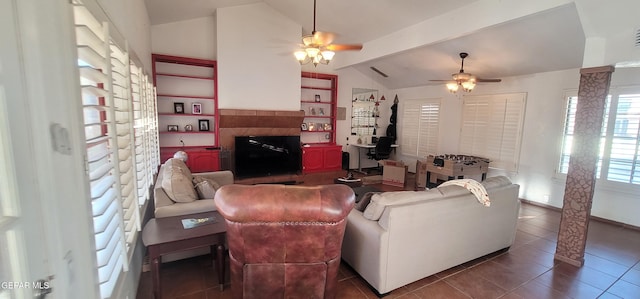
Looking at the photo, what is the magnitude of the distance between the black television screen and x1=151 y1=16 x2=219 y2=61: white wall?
1.97 m

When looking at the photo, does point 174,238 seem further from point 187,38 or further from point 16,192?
point 187,38

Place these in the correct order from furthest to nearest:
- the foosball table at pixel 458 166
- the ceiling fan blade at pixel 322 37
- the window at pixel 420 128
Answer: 1. the window at pixel 420 128
2. the foosball table at pixel 458 166
3. the ceiling fan blade at pixel 322 37

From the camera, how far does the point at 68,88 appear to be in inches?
39.5

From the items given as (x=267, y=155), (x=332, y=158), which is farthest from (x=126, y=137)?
(x=332, y=158)

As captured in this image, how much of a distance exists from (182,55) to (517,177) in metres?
7.35

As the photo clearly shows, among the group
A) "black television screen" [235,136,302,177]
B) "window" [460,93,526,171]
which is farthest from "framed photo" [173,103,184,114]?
"window" [460,93,526,171]

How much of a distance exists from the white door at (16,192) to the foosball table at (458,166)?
5620 millimetres

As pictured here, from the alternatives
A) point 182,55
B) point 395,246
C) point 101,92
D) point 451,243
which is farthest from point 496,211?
point 182,55

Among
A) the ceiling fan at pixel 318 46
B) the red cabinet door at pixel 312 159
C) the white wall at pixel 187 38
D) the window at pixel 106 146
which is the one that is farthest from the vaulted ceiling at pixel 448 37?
the window at pixel 106 146

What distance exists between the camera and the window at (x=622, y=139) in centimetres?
413

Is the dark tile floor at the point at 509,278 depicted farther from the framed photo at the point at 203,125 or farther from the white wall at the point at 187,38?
the white wall at the point at 187,38

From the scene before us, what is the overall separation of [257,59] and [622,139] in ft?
21.7

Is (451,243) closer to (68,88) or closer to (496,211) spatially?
(496,211)

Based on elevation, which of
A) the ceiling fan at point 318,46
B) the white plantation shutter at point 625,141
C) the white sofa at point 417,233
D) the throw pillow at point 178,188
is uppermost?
the ceiling fan at point 318,46
